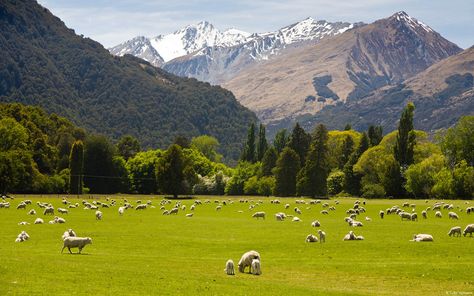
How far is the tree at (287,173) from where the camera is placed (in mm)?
132500

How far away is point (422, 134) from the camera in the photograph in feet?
481

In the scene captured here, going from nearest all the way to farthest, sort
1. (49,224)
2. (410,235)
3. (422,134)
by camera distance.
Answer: (410,235)
(49,224)
(422,134)

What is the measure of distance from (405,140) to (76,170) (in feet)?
230

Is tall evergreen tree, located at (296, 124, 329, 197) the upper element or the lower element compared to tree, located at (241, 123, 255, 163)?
lower

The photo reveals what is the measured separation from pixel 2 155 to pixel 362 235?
8536cm

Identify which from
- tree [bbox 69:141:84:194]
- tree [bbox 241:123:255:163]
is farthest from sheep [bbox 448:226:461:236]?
tree [bbox 241:123:255:163]

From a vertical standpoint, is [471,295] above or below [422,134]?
below

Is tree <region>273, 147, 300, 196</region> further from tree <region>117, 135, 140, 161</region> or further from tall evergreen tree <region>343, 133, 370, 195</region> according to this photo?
tree <region>117, 135, 140, 161</region>

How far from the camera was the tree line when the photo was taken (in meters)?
116

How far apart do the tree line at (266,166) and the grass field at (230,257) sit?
65.8 m

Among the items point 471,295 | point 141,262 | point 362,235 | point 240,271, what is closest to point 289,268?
point 240,271

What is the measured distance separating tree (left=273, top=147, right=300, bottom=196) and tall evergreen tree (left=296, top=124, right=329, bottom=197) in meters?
4.57

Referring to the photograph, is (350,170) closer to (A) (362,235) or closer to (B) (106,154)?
(B) (106,154)

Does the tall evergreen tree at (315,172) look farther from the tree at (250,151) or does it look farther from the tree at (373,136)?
the tree at (250,151)
